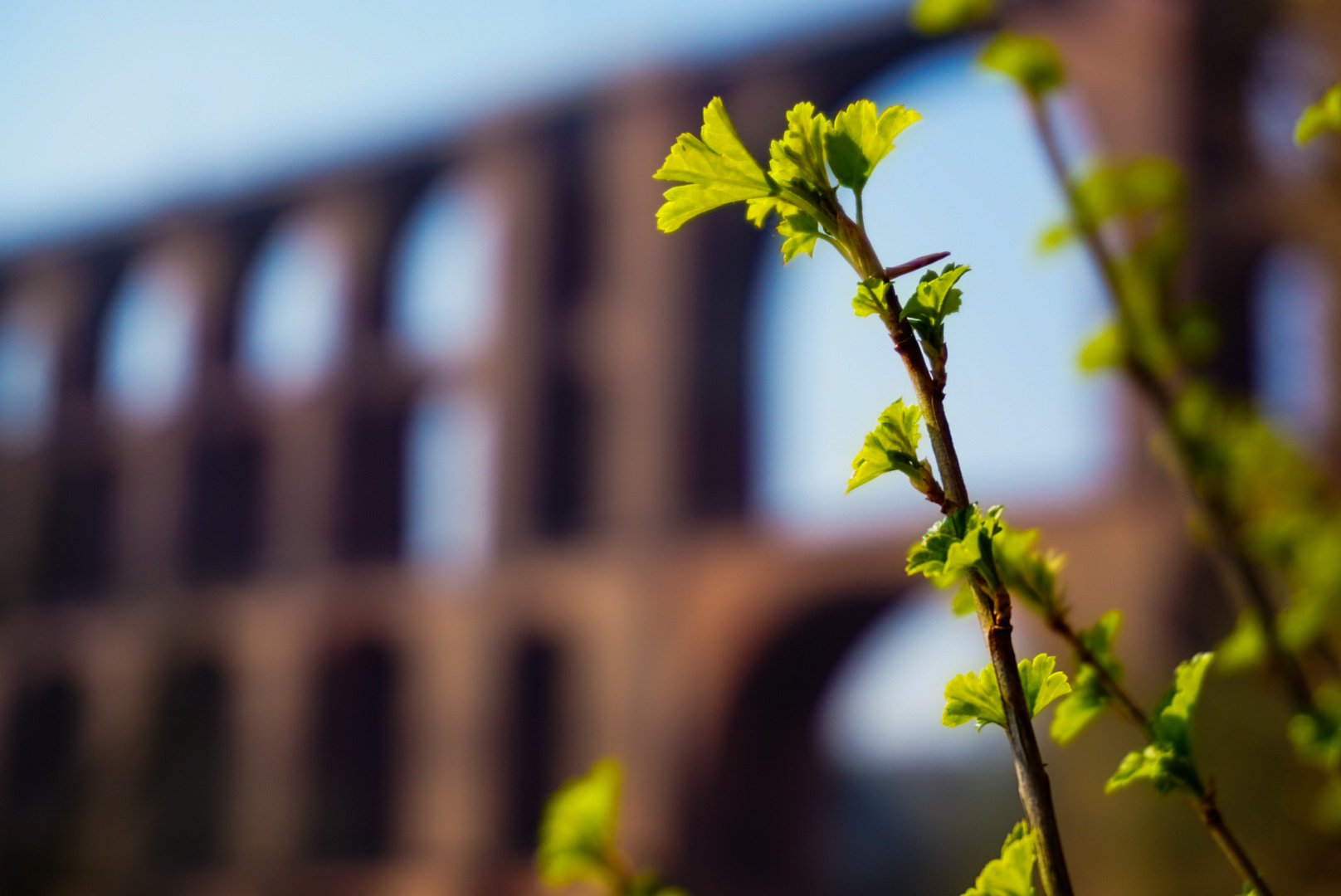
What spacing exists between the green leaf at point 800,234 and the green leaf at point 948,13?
1.00ft

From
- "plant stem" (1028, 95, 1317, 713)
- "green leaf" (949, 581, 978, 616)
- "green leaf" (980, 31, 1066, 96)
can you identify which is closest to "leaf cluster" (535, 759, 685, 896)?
"green leaf" (949, 581, 978, 616)

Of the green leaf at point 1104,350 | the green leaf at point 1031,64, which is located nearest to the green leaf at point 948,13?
the green leaf at point 1031,64

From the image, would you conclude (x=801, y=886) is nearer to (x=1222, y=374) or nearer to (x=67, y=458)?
(x=1222, y=374)

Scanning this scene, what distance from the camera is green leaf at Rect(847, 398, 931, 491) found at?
397 millimetres

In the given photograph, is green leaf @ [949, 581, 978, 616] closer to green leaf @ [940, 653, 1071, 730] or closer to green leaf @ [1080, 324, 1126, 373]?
green leaf @ [940, 653, 1071, 730]

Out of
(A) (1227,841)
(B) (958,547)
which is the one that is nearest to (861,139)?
(B) (958,547)

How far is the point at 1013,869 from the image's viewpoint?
0.37 m

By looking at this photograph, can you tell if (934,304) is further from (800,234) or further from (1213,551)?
(1213,551)

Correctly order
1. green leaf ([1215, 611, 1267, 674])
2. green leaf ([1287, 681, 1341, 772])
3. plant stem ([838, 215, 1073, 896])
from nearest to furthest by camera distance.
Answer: plant stem ([838, 215, 1073, 896]), green leaf ([1287, 681, 1341, 772]), green leaf ([1215, 611, 1267, 674])

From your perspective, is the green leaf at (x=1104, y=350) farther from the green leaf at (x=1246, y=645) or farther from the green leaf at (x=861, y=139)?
the green leaf at (x=861, y=139)

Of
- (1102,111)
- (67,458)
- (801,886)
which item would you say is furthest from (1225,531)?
(67,458)

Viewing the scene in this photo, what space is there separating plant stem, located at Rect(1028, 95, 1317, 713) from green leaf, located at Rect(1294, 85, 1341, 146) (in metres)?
0.15

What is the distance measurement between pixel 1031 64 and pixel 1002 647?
0.40 meters

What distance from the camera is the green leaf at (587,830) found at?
1.81 ft
